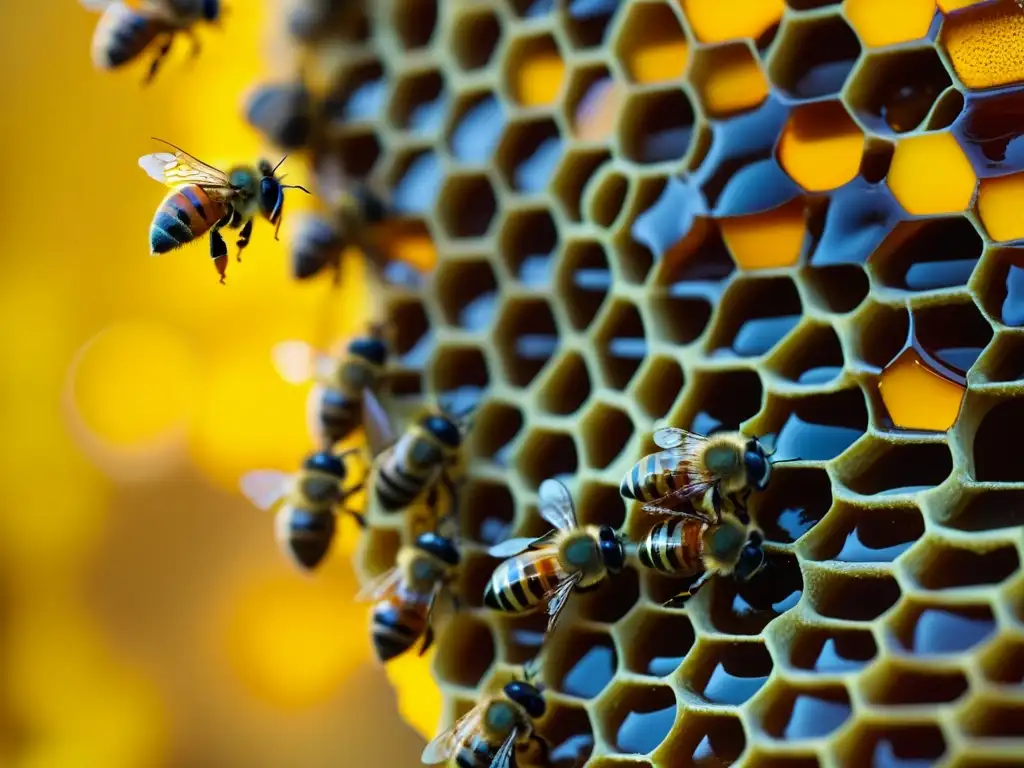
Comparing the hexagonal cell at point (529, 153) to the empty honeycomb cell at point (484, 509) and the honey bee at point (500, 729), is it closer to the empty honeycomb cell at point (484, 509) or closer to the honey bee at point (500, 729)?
the empty honeycomb cell at point (484, 509)

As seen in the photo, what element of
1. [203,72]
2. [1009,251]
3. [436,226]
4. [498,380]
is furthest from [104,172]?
[1009,251]

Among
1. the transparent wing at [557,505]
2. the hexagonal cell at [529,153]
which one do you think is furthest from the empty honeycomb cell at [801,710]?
the hexagonal cell at [529,153]

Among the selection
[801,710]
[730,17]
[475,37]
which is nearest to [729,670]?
[801,710]

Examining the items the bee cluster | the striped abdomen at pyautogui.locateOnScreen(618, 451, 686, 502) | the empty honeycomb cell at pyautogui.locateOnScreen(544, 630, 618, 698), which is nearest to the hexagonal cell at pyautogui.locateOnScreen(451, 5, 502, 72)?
the bee cluster

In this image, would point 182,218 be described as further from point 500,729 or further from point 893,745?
point 893,745

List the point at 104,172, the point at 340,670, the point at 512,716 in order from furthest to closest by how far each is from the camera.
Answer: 1. the point at 104,172
2. the point at 340,670
3. the point at 512,716

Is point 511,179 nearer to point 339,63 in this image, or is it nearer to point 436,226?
point 436,226

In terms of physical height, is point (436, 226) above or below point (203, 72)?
below
